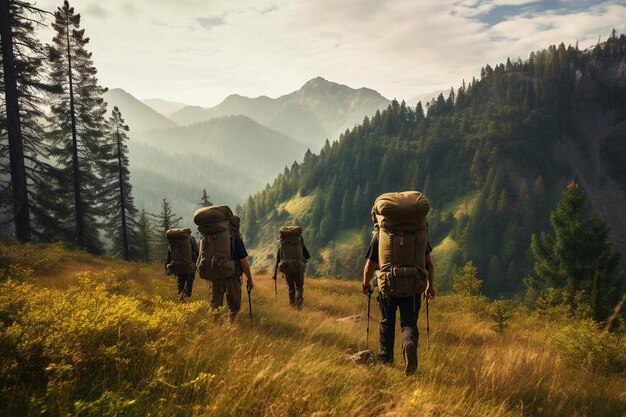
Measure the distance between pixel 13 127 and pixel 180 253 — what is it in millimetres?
10713

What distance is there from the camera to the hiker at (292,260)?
11648mm

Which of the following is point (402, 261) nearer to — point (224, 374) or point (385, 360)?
point (385, 360)

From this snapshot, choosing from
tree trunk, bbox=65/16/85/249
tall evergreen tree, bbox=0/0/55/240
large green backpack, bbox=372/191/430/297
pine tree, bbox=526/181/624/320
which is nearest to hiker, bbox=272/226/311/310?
large green backpack, bbox=372/191/430/297

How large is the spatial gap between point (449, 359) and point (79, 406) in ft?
15.8

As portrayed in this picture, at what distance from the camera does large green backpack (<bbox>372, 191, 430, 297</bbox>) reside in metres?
4.71

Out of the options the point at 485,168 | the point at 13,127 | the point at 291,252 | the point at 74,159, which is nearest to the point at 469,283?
the point at 291,252

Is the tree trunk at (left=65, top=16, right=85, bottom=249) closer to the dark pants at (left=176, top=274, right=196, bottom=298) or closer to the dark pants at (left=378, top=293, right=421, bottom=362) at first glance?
the dark pants at (left=176, top=274, right=196, bottom=298)

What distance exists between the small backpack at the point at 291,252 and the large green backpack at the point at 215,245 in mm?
4715

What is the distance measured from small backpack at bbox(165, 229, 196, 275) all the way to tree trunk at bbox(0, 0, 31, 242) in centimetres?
925

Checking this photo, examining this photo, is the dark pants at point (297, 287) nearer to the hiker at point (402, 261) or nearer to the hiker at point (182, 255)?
the hiker at point (182, 255)

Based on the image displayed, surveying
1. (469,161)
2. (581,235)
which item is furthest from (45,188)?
(469,161)

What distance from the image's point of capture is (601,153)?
15425 centimetres

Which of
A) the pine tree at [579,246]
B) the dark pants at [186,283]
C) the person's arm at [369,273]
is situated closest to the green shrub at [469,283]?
the pine tree at [579,246]

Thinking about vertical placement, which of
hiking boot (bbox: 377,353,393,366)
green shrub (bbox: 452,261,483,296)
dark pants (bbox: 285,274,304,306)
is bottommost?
green shrub (bbox: 452,261,483,296)
